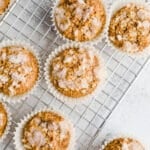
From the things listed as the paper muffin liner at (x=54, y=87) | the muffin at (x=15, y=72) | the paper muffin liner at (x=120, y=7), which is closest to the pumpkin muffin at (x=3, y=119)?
the muffin at (x=15, y=72)

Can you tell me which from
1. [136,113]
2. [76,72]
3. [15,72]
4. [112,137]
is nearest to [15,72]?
[15,72]

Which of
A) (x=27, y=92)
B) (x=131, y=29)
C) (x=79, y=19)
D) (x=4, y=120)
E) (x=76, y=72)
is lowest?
(x=4, y=120)

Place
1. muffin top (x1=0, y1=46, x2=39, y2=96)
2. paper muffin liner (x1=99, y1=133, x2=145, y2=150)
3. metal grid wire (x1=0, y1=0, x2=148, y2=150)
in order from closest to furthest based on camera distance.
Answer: muffin top (x1=0, y1=46, x2=39, y2=96), paper muffin liner (x1=99, y1=133, x2=145, y2=150), metal grid wire (x1=0, y1=0, x2=148, y2=150)

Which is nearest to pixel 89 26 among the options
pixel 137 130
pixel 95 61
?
pixel 95 61

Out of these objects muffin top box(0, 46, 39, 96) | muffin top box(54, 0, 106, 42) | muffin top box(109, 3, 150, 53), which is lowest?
muffin top box(0, 46, 39, 96)

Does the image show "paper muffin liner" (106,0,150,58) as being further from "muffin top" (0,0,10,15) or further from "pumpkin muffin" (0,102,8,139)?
"pumpkin muffin" (0,102,8,139)

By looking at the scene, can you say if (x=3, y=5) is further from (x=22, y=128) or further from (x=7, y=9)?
(x=22, y=128)

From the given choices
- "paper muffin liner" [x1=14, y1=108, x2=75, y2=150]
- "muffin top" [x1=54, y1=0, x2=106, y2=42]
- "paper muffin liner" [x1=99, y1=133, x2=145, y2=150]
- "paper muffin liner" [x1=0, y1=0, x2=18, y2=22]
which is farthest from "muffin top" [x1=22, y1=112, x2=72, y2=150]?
"paper muffin liner" [x1=0, y1=0, x2=18, y2=22]
